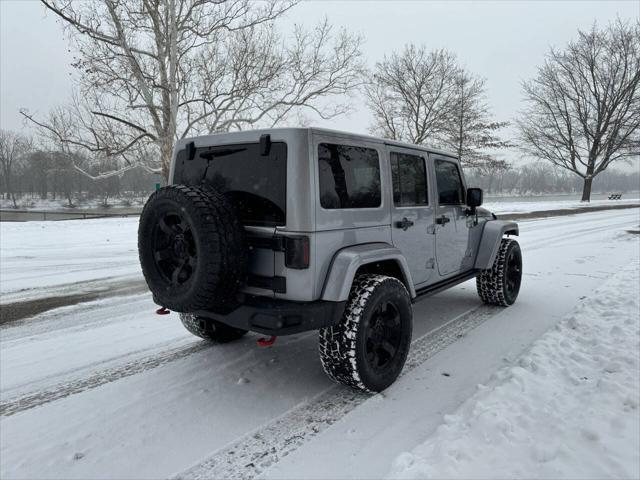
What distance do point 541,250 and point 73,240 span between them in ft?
44.0

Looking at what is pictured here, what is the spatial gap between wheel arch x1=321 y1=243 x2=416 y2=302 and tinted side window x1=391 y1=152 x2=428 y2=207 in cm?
54

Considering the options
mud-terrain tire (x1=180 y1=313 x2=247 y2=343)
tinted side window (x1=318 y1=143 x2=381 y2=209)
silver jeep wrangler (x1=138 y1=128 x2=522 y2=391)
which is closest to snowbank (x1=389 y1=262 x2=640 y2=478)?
silver jeep wrangler (x1=138 y1=128 x2=522 y2=391)

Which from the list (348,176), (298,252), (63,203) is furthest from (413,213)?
(63,203)

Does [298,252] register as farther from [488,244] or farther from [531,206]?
[531,206]

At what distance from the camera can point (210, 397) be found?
312cm

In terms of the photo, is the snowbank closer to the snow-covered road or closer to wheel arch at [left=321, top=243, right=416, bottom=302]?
the snow-covered road

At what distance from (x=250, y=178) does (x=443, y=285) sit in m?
2.39

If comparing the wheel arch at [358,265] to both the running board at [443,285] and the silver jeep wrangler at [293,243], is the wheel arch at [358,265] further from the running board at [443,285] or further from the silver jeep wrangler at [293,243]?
the running board at [443,285]

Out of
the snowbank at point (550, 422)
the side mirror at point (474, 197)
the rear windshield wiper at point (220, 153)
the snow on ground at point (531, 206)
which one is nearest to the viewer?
the snowbank at point (550, 422)

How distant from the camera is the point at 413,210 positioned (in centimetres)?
387

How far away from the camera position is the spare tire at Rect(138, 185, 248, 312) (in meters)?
2.72

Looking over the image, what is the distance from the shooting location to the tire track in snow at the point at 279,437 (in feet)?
7.57

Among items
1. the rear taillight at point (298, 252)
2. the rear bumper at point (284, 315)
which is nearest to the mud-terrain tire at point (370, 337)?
the rear bumper at point (284, 315)

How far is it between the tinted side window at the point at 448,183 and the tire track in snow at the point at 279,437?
1815mm
